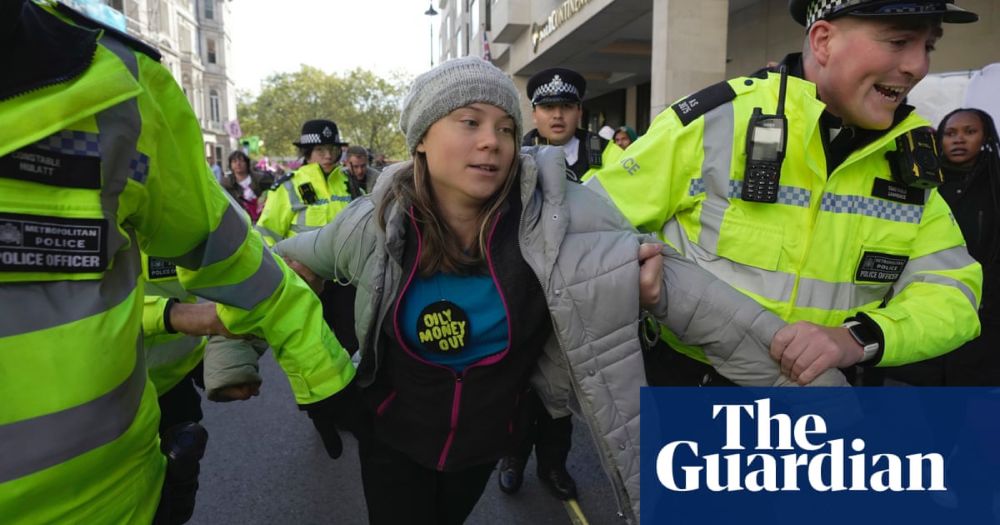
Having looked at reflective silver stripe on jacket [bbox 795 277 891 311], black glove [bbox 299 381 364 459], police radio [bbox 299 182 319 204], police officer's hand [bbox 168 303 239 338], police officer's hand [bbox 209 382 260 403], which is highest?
police radio [bbox 299 182 319 204]

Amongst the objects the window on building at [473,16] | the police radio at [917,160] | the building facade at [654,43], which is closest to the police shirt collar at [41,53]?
the police radio at [917,160]

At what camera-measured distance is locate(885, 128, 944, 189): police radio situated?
176 centimetres

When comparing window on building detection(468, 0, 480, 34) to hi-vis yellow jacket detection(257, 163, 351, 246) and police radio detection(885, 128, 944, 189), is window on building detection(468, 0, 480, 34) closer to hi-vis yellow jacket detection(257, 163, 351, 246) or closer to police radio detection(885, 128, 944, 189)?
hi-vis yellow jacket detection(257, 163, 351, 246)

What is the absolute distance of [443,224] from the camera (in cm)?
182

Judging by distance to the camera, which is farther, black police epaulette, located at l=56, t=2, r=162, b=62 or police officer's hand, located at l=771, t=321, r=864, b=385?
police officer's hand, located at l=771, t=321, r=864, b=385

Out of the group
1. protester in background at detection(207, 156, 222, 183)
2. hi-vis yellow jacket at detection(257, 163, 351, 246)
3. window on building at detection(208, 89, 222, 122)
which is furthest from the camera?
window on building at detection(208, 89, 222, 122)

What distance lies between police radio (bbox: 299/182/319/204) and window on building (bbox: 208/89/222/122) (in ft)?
194

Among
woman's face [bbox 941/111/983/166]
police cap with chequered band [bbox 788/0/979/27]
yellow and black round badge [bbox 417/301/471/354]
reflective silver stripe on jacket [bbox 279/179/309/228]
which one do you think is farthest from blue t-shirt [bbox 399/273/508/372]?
woman's face [bbox 941/111/983/166]

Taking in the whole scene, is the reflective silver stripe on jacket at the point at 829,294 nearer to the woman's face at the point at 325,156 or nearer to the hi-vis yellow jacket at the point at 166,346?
the hi-vis yellow jacket at the point at 166,346

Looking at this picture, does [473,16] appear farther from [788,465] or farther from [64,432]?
[64,432]

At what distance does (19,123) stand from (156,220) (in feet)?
1.09

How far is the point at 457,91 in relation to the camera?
1.72 meters

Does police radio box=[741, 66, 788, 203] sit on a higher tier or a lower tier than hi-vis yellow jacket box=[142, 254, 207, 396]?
higher

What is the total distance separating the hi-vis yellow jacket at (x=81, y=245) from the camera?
0.94 m
